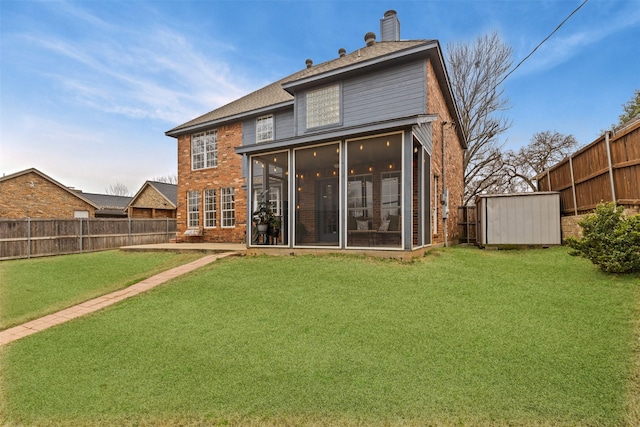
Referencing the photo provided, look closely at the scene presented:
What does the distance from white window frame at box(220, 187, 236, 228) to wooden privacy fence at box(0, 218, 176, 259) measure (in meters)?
6.13

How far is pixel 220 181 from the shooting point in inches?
522

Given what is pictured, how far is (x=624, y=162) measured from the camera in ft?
20.7

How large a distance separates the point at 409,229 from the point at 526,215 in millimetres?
4785

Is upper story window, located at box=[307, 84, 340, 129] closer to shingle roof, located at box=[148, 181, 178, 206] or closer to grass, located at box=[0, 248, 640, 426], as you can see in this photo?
grass, located at box=[0, 248, 640, 426]

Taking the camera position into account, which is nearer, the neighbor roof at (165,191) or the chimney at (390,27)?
the chimney at (390,27)

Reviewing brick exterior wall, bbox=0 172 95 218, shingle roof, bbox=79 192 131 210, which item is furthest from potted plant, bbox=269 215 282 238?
shingle roof, bbox=79 192 131 210

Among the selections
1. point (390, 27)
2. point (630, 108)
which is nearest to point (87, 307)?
point (390, 27)

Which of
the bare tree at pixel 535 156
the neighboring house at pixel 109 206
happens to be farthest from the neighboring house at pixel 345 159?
the neighboring house at pixel 109 206

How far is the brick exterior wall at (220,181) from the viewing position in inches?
498

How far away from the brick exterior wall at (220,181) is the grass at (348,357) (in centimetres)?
774

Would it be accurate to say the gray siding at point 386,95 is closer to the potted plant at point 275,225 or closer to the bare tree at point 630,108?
the potted plant at point 275,225

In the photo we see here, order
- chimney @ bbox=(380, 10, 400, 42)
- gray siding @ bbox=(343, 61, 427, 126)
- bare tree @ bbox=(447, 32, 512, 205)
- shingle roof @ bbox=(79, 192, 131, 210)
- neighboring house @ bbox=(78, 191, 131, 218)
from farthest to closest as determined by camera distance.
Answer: shingle roof @ bbox=(79, 192, 131, 210) < neighboring house @ bbox=(78, 191, 131, 218) < bare tree @ bbox=(447, 32, 512, 205) < chimney @ bbox=(380, 10, 400, 42) < gray siding @ bbox=(343, 61, 427, 126)

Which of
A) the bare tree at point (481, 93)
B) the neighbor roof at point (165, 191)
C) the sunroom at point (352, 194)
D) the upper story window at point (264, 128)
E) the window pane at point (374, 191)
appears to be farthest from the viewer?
the neighbor roof at point (165, 191)

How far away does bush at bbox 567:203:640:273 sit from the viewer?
4508mm
